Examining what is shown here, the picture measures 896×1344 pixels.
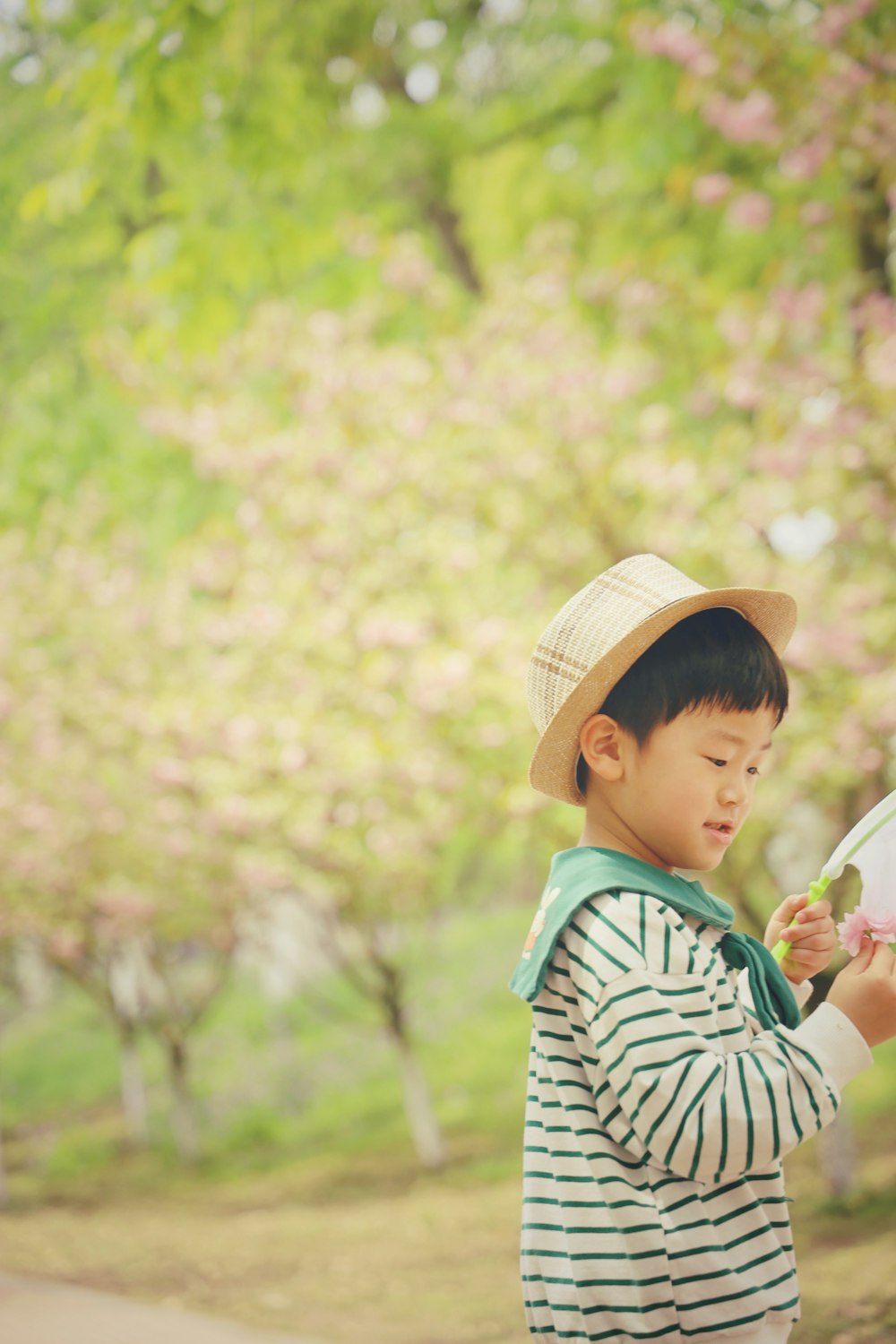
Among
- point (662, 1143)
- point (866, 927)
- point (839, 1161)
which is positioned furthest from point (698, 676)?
point (839, 1161)

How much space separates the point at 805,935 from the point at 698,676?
1.17 feet

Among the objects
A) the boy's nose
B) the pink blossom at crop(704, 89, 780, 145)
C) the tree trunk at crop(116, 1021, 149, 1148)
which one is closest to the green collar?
the boy's nose

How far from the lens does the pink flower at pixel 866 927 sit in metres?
A: 1.39

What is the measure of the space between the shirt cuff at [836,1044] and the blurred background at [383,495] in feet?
8.72

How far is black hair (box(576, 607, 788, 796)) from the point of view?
4.85 ft

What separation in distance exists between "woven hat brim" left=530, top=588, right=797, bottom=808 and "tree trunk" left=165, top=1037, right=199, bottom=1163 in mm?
7472

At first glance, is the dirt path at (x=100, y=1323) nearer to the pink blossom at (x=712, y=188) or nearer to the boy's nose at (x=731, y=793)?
the boy's nose at (x=731, y=793)

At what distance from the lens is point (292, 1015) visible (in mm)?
11422

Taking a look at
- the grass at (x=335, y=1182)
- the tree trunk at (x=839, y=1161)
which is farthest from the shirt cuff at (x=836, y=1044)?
the tree trunk at (x=839, y=1161)

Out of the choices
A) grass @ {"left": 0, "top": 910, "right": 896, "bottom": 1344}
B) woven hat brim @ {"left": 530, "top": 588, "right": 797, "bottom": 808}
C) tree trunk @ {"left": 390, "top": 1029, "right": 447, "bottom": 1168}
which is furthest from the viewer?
tree trunk @ {"left": 390, "top": 1029, "right": 447, "bottom": 1168}

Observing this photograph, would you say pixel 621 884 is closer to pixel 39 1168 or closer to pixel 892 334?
pixel 892 334

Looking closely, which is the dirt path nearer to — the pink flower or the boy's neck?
the boy's neck

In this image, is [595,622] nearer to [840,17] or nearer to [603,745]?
[603,745]

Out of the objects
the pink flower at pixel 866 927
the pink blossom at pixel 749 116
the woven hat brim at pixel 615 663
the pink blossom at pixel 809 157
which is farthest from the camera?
the pink blossom at pixel 749 116
